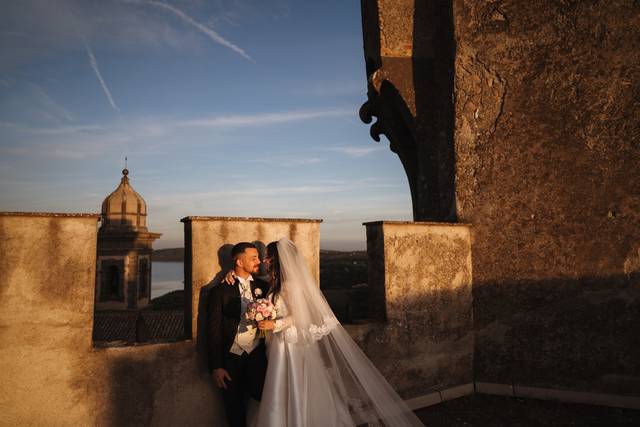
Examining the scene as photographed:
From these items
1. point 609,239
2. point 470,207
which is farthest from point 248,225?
point 609,239

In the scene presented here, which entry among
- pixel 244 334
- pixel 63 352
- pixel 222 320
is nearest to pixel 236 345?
pixel 244 334

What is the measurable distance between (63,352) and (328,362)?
7.56 ft

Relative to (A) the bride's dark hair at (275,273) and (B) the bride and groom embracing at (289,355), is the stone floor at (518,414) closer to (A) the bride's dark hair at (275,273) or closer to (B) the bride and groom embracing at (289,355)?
(B) the bride and groom embracing at (289,355)

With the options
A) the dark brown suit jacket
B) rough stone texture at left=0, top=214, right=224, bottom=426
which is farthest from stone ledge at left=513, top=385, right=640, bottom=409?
rough stone texture at left=0, top=214, right=224, bottom=426

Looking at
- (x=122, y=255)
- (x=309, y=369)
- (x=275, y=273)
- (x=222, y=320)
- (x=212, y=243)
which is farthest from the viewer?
(x=122, y=255)

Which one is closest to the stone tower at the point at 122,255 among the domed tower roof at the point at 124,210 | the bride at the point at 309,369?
the domed tower roof at the point at 124,210

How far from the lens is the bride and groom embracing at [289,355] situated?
11.6ft

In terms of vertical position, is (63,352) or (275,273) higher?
(275,273)

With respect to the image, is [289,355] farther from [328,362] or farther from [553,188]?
[553,188]

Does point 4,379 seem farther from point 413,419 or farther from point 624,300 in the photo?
point 624,300

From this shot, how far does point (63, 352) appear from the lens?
11.6 ft

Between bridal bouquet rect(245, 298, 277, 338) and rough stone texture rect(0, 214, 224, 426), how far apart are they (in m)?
0.99

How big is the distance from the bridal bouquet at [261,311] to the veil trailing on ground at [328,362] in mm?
188

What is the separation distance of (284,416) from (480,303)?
11.6 feet
